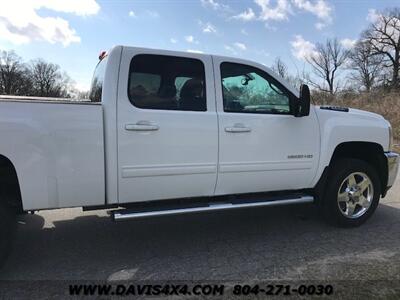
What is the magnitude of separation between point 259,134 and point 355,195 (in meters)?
1.64

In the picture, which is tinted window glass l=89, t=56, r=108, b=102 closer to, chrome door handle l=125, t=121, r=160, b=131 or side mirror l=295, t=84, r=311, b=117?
chrome door handle l=125, t=121, r=160, b=131

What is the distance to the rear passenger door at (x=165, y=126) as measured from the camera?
163 inches

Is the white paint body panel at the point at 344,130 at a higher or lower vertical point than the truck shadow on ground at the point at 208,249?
higher

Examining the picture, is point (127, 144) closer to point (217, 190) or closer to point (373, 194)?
point (217, 190)

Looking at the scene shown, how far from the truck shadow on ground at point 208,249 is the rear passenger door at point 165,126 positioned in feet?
2.18

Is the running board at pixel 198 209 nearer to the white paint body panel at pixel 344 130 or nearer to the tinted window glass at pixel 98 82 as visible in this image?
the white paint body panel at pixel 344 130

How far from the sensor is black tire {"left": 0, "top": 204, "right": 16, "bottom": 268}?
3745 millimetres

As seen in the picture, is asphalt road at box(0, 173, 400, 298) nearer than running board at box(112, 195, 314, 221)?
Yes

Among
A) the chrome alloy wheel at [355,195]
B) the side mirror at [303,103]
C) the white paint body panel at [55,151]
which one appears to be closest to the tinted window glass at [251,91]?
the side mirror at [303,103]

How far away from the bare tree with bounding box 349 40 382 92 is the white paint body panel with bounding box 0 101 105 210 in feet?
205

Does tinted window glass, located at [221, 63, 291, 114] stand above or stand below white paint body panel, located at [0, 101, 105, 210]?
above

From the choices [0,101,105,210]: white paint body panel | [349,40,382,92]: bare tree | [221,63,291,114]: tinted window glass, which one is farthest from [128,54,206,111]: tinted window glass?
[349,40,382,92]: bare tree

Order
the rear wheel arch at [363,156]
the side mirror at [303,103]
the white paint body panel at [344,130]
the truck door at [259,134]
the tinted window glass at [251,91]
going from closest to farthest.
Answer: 1. the truck door at [259,134]
2. the tinted window glass at [251,91]
3. the side mirror at [303,103]
4. the white paint body panel at [344,130]
5. the rear wheel arch at [363,156]

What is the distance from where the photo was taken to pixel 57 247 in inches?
186
